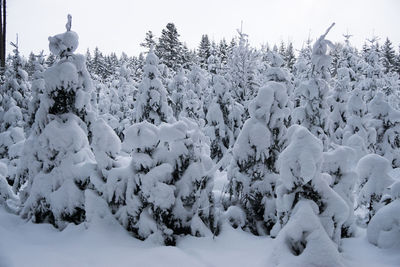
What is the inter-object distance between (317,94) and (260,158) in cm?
372

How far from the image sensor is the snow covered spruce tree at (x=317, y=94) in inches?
377

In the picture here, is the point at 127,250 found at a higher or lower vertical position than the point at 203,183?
lower

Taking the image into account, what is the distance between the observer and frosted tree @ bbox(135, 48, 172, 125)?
45.3ft

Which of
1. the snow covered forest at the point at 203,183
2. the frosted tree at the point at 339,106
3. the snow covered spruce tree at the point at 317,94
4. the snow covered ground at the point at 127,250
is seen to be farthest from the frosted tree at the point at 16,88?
the frosted tree at the point at 339,106

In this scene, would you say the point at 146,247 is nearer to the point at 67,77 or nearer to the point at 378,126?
the point at 67,77

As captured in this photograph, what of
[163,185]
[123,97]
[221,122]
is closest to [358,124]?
[221,122]

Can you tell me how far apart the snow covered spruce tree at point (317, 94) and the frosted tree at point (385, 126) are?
5826mm

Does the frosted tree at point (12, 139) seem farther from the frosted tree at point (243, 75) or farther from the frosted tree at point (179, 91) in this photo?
the frosted tree at point (243, 75)

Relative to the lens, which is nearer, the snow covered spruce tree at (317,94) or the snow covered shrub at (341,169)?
the snow covered shrub at (341,169)

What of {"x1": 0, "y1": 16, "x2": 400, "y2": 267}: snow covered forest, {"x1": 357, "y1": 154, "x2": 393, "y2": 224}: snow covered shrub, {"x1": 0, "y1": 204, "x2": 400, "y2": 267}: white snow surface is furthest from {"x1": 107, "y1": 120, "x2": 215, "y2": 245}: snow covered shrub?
{"x1": 357, "y1": 154, "x2": 393, "y2": 224}: snow covered shrub

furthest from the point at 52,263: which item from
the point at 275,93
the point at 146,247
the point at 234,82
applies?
the point at 234,82

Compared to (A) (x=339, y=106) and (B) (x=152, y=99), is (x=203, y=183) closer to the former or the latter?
(B) (x=152, y=99)

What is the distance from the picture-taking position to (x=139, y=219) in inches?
250

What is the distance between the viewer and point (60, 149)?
24.5 ft
